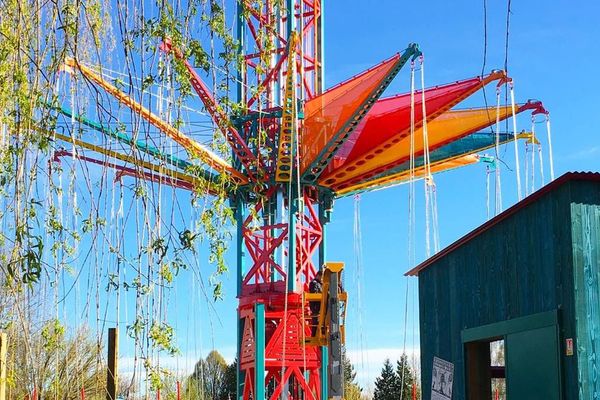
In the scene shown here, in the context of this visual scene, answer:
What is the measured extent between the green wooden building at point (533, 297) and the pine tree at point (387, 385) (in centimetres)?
3469

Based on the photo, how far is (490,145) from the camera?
23656 mm

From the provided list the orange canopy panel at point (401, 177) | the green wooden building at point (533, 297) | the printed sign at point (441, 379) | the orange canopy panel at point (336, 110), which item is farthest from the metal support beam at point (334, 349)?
the orange canopy panel at point (401, 177)

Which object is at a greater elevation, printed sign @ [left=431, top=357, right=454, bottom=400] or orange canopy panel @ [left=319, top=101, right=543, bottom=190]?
orange canopy panel @ [left=319, top=101, right=543, bottom=190]

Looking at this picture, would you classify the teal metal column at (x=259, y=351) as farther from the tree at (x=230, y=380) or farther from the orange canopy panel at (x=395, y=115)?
the tree at (x=230, y=380)

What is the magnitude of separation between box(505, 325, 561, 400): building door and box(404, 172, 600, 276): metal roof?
1134mm

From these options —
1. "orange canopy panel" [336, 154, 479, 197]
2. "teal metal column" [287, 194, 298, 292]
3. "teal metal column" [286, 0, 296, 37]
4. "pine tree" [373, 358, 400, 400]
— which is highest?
"teal metal column" [286, 0, 296, 37]

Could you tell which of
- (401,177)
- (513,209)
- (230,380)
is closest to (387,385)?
(230,380)

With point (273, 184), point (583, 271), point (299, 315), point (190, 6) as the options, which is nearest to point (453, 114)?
point (273, 184)

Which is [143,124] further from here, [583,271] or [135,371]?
[583,271]

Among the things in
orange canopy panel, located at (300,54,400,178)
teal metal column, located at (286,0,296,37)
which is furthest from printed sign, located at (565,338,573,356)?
teal metal column, located at (286,0,296,37)

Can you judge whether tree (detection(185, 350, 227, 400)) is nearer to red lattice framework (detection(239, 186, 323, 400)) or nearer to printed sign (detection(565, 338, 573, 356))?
red lattice framework (detection(239, 186, 323, 400))

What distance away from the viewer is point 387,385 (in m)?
45.4

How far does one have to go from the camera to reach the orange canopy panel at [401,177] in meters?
24.9

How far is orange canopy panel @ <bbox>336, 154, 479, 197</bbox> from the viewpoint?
24922 mm
